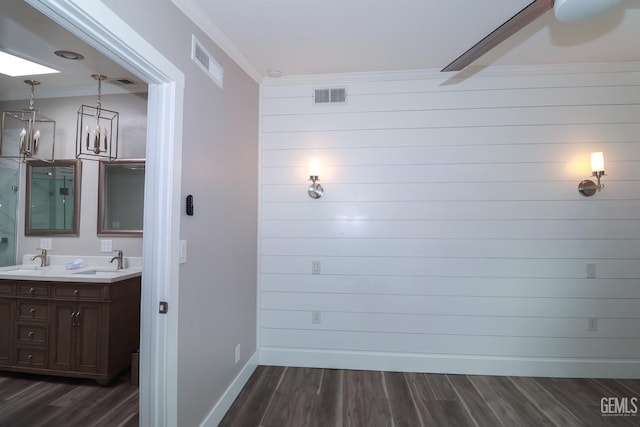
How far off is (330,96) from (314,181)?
35.4 inches

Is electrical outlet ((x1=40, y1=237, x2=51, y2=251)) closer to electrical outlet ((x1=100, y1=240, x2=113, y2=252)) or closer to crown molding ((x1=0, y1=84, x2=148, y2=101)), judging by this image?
electrical outlet ((x1=100, y1=240, x2=113, y2=252))

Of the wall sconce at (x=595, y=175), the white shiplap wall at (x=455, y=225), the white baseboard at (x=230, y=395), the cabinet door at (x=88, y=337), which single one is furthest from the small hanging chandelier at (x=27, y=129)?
the wall sconce at (x=595, y=175)

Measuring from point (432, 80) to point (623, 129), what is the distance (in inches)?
72.5

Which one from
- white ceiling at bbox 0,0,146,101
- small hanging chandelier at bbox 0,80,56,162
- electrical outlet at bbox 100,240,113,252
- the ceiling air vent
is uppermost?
white ceiling at bbox 0,0,146,101

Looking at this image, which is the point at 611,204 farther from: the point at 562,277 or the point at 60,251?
the point at 60,251

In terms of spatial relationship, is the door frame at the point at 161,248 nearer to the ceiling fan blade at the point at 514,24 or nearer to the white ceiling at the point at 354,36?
the white ceiling at the point at 354,36

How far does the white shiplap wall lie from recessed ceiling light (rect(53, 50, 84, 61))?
5.21ft

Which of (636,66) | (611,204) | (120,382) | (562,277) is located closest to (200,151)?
(120,382)

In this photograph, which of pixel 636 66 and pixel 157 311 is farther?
pixel 636 66

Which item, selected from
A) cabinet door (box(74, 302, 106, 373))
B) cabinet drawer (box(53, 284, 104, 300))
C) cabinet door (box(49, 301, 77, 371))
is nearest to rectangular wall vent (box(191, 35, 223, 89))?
cabinet drawer (box(53, 284, 104, 300))

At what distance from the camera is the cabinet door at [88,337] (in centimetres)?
262

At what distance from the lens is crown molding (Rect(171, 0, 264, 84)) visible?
1.89 meters

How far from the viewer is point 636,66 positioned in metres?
2.83

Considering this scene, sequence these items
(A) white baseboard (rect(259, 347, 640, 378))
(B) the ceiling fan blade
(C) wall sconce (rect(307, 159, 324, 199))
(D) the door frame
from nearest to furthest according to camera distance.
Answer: (B) the ceiling fan blade < (D) the door frame < (A) white baseboard (rect(259, 347, 640, 378)) < (C) wall sconce (rect(307, 159, 324, 199))
